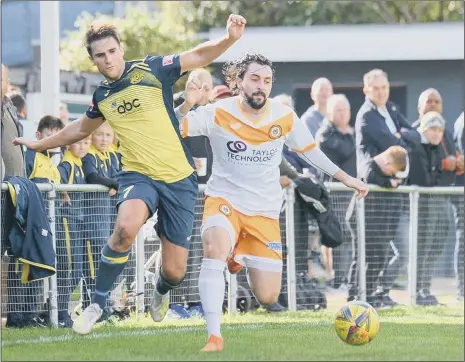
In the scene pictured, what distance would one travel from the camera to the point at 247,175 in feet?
34.3

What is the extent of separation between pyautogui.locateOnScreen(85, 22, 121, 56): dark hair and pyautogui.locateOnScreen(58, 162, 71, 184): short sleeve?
2.62 meters

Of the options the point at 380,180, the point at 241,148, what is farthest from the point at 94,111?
the point at 380,180

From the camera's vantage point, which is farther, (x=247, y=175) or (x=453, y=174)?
(x=453, y=174)

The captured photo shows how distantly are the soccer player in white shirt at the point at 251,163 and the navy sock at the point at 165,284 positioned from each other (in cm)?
49

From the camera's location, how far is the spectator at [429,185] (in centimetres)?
1602

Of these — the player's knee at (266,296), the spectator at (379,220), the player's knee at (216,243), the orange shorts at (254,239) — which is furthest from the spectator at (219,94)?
the player's knee at (216,243)

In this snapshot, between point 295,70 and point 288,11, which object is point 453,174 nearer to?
point 295,70

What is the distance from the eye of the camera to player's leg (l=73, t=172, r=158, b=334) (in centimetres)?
989

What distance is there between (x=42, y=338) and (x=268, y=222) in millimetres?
2084

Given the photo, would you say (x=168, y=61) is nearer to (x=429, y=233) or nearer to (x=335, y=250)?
(x=335, y=250)

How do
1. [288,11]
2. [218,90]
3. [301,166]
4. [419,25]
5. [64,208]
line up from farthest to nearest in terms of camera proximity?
[288,11] → [419,25] → [301,166] → [218,90] → [64,208]

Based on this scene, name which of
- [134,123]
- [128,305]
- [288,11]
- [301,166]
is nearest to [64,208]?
[128,305]

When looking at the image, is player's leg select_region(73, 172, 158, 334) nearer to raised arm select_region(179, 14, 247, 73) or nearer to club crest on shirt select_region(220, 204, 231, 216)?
club crest on shirt select_region(220, 204, 231, 216)

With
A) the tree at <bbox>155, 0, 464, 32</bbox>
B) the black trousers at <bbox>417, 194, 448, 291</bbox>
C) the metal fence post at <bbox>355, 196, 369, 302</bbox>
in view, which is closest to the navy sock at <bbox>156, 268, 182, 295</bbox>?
the metal fence post at <bbox>355, 196, 369, 302</bbox>
